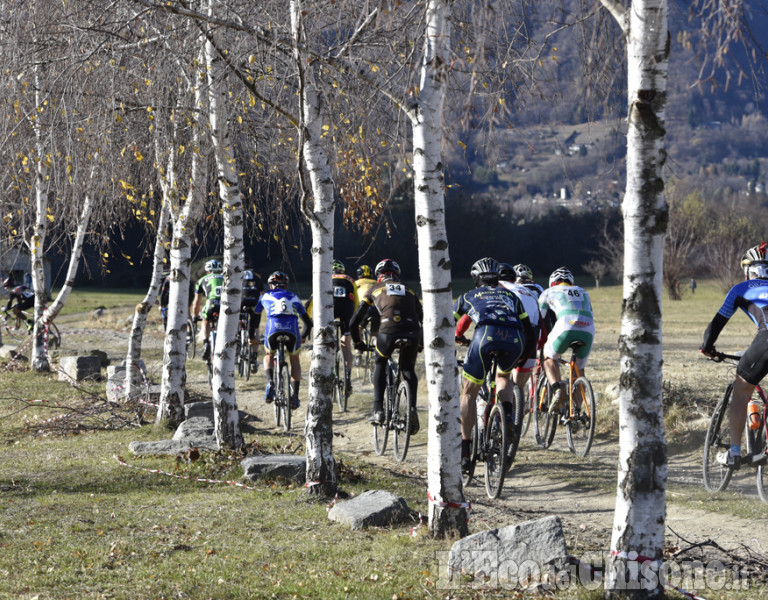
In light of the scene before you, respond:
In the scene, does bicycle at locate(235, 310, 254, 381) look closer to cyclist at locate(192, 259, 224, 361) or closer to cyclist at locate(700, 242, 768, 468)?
cyclist at locate(192, 259, 224, 361)

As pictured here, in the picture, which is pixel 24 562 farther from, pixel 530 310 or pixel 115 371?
pixel 115 371

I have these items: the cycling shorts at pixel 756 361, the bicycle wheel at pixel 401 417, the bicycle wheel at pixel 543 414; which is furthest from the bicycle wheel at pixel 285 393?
the cycling shorts at pixel 756 361

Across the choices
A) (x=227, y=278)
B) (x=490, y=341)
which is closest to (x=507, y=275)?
(x=490, y=341)

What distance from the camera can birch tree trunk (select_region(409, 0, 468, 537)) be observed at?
20.6 ft

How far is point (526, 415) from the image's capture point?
472 inches

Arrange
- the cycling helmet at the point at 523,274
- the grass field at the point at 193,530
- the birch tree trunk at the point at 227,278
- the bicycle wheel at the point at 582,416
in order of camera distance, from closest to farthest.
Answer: the grass field at the point at 193,530, the birch tree trunk at the point at 227,278, the bicycle wheel at the point at 582,416, the cycling helmet at the point at 523,274

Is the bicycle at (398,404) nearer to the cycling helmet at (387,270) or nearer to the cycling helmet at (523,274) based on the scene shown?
the cycling helmet at (387,270)

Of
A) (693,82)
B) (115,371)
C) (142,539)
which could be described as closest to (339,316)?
(115,371)

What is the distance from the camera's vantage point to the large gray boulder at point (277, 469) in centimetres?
878

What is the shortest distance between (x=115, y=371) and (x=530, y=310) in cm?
919

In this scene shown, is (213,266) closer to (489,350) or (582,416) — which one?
(582,416)

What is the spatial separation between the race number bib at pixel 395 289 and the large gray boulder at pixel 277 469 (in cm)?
256

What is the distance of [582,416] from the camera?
1028 centimetres

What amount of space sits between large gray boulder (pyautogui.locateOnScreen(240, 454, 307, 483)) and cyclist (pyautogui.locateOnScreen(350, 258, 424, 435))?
1788 mm
